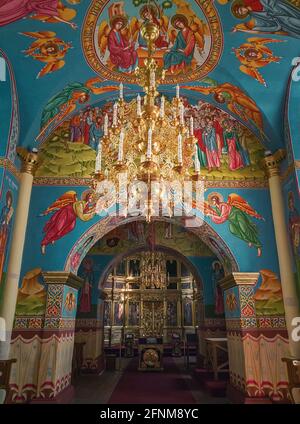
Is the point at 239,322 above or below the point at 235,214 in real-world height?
below

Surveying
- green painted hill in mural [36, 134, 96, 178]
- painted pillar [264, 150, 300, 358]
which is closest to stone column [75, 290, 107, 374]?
green painted hill in mural [36, 134, 96, 178]

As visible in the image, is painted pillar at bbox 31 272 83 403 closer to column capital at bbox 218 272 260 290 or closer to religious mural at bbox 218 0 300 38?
column capital at bbox 218 272 260 290

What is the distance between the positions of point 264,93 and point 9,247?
6.62m

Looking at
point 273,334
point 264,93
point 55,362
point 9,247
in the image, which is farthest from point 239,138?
point 55,362

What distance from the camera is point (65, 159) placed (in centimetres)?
848

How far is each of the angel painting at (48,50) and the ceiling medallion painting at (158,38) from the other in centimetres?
49

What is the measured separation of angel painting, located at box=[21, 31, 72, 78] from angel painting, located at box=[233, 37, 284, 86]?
11.6 feet

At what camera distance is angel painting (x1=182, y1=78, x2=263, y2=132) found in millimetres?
7438

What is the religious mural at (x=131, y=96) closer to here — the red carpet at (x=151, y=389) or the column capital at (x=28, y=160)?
the column capital at (x=28, y=160)

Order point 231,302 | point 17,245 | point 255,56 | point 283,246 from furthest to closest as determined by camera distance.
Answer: point 231,302 < point 283,246 < point 17,245 < point 255,56

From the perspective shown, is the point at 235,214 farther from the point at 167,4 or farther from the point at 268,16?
the point at 167,4

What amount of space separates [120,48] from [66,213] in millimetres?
4014

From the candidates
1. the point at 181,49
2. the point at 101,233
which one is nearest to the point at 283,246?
the point at 101,233

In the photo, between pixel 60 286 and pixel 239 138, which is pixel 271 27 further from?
pixel 60 286
